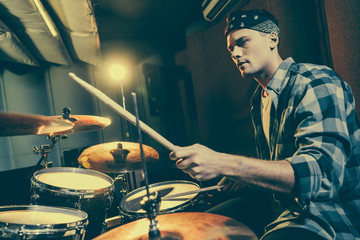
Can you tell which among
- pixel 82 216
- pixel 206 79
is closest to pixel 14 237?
pixel 82 216

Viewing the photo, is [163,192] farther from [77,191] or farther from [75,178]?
[75,178]

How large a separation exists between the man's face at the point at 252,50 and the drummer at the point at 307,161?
140mm

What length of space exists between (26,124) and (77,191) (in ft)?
2.12

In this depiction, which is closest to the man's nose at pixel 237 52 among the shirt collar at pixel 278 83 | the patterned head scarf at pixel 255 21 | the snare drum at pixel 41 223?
the patterned head scarf at pixel 255 21

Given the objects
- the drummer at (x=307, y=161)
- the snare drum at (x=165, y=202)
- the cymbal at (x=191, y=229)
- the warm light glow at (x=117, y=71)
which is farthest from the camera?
the warm light glow at (x=117, y=71)

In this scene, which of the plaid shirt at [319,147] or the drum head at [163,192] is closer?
the plaid shirt at [319,147]

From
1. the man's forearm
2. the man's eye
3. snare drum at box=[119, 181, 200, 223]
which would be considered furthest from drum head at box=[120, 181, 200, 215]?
the man's eye

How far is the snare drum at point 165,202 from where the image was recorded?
135 centimetres

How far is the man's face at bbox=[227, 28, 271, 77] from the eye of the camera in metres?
1.16

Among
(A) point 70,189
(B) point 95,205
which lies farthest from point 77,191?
(B) point 95,205

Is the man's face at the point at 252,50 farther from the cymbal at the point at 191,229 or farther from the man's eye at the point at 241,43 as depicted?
the cymbal at the point at 191,229

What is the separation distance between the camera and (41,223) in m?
1.23

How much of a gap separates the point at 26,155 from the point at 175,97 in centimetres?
300

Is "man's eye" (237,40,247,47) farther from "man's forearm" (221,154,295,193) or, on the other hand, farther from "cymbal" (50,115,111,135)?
"cymbal" (50,115,111,135)
